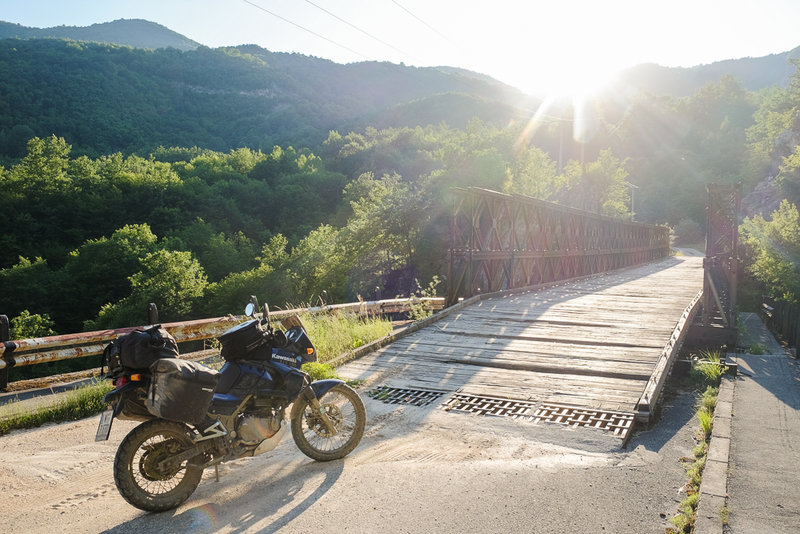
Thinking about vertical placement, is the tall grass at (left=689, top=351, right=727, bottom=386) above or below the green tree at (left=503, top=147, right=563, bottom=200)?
below

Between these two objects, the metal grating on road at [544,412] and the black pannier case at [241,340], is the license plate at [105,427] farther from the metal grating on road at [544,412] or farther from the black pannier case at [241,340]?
the metal grating on road at [544,412]

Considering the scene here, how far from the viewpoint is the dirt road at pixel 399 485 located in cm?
329

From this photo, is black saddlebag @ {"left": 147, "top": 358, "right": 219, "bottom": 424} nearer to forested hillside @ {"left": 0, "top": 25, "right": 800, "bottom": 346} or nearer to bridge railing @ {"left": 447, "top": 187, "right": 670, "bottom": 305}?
bridge railing @ {"left": 447, "top": 187, "right": 670, "bottom": 305}

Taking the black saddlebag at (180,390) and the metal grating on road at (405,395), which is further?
the metal grating on road at (405,395)

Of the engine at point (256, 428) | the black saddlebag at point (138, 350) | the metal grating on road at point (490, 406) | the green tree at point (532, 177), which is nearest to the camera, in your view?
the black saddlebag at point (138, 350)

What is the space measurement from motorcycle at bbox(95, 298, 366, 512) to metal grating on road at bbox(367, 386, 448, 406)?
56.2 inches

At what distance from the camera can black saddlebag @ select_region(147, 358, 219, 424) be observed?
3271 mm

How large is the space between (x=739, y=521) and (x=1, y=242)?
209 ft

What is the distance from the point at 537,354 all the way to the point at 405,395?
2.31 meters

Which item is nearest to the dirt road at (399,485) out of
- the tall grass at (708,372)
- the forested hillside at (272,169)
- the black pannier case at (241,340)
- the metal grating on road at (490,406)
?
the metal grating on road at (490,406)

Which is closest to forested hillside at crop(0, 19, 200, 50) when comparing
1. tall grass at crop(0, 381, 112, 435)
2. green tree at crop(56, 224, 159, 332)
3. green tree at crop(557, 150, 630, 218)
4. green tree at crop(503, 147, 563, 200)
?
green tree at crop(56, 224, 159, 332)

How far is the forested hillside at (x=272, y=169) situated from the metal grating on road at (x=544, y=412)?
8.18 m

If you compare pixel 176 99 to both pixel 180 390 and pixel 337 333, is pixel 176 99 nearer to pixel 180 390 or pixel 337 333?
pixel 337 333

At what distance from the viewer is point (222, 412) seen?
3676 mm
